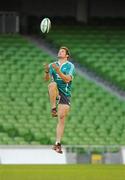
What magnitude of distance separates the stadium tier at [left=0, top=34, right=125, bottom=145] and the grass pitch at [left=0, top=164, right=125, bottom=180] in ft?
32.1

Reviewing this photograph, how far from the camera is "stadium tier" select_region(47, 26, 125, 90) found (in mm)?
20484

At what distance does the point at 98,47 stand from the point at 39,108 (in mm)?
4650

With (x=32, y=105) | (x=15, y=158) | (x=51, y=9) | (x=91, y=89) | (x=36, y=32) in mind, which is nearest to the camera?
(x=15, y=158)

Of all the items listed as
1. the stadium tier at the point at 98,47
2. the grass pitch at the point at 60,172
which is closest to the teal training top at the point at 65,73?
the grass pitch at the point at 60,172

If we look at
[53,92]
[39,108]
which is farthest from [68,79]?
[39,108]

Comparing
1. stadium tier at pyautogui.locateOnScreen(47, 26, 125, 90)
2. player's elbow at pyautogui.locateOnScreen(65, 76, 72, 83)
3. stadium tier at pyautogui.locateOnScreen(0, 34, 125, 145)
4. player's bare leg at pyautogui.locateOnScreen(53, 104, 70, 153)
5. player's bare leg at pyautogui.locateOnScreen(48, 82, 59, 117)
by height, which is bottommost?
stadium tier at pyautogui.locateOnScreen(0, 34, 125, 145)

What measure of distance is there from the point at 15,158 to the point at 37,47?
28.6 feet

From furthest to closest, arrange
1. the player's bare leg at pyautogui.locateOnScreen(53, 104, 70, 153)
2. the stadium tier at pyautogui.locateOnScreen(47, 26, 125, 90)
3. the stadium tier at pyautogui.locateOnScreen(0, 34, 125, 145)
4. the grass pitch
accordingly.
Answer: the stadium tier at pyautogui.locateOnScreen(47, 26, 125, 90) < the stadium tier at pyautogui.locateOnScreen(0, 34, 125, 145) < the player's bare leg at pyautogui.locateOnScreen(53, 104, 70, 153) < the grass pitch

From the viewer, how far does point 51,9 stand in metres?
25.0

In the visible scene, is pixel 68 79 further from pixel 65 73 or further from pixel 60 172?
pixel 60 172

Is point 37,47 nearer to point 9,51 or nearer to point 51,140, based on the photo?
point 9,51

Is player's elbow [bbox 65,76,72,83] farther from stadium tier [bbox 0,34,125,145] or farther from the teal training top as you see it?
stadium tier [bbox 0,34,125,145]

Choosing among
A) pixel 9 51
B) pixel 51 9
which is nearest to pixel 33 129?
pixel 9 51

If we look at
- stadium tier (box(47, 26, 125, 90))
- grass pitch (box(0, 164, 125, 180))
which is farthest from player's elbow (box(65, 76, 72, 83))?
stadium tier (box(47, 26, 125, 90))
